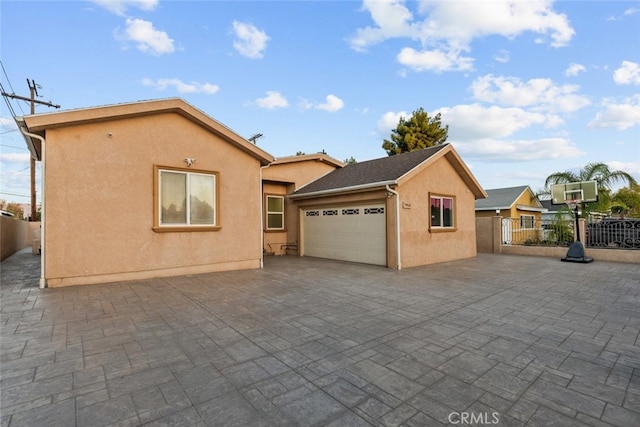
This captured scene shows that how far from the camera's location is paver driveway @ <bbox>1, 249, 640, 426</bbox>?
247cm

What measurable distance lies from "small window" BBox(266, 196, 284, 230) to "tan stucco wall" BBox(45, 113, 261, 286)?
4.75 metres

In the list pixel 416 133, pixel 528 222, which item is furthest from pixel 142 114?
pixel 416 133

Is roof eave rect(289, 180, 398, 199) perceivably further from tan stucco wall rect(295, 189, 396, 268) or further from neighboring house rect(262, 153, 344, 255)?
neighboring house rect(262, 153, 344, 255)

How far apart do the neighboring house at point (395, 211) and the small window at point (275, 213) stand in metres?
0.88

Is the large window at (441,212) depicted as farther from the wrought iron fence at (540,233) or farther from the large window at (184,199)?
the large window at (184,199)

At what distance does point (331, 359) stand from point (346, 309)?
206 cm

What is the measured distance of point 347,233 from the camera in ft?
39.9

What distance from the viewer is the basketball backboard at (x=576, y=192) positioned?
1230 cm

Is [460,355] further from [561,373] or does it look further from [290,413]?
[290,413]

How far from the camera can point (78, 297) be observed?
6242 mm

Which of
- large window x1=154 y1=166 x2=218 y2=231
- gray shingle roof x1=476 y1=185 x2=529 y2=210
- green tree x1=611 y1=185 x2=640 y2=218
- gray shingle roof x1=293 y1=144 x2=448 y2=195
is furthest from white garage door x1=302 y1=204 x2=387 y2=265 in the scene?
green tree x1=611 y1=185 x2=640 y2=218

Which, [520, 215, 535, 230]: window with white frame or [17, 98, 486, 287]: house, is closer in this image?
[17, 98, 486, 287]: house

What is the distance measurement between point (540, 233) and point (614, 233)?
3381mm

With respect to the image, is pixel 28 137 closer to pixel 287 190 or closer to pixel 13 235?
pixel 287 190
